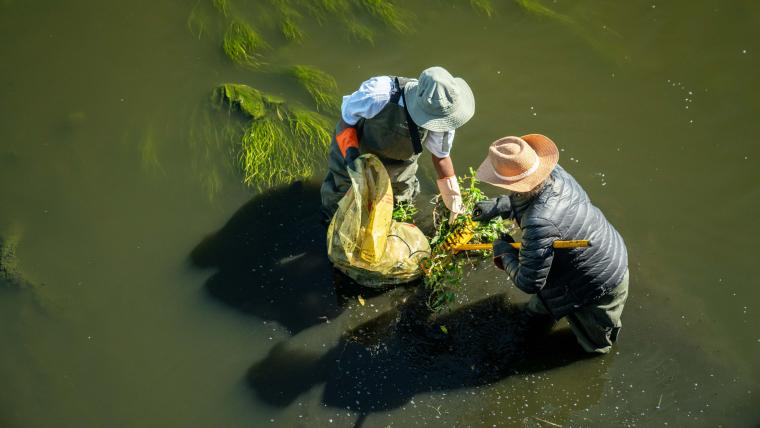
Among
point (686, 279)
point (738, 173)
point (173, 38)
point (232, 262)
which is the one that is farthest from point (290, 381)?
point (738, 173)

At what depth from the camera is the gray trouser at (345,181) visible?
12.4 ft

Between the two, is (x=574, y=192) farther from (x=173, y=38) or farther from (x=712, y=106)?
(x=173, y=38)

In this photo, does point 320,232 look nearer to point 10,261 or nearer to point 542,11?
point 10,261

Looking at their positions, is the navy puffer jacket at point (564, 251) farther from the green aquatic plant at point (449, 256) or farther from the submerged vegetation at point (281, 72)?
the submerged vegetation at point (281, 72)

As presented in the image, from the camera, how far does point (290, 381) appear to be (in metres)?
3.85

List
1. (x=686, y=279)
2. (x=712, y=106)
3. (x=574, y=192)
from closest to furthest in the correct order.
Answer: (x=574, y=192) < (x=686, y=279) < (x=712, y=106)

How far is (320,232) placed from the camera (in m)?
4.32

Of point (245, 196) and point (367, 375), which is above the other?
point (245, 196)

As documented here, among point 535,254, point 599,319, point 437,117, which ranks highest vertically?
point 437,117

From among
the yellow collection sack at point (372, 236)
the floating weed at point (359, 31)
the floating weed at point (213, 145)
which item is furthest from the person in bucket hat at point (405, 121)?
the floating weed at point (359, 31)

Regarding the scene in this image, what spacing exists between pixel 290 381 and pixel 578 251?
183 centimetres

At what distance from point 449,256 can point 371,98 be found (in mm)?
1086

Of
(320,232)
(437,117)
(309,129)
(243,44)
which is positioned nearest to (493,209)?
(437,117)

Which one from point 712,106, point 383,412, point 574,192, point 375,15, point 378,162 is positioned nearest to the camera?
point 574,192
